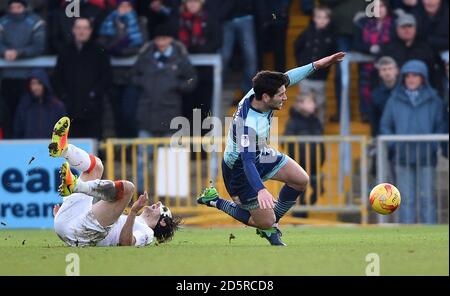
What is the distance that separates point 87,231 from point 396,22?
8019 mm

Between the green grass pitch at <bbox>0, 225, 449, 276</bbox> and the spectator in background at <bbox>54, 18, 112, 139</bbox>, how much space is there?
163 inches

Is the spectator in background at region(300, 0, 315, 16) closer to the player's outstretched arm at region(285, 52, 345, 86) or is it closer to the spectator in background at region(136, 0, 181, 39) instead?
the spectator in background at region(136, 0, 181, 39)

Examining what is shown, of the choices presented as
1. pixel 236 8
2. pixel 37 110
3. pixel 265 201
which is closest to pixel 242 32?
pixel 236 8

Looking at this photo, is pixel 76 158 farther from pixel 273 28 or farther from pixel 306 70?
pixel 273 28

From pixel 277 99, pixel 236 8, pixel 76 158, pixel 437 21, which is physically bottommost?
pixel 76 158

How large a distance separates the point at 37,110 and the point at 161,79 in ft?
6.45

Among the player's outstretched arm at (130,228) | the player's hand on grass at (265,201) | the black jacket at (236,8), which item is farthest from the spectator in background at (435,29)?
the player's hand on grass at (265,201)

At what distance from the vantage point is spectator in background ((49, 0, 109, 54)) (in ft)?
66.4

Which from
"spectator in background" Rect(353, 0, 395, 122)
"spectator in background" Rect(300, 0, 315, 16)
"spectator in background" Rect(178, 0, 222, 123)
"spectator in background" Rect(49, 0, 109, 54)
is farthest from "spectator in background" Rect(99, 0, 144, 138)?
"spectator in background" Rect(353, 0, 395, 122)

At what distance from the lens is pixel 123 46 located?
804 inches

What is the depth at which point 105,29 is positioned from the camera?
20.3 m

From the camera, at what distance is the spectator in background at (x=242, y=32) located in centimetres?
2000
